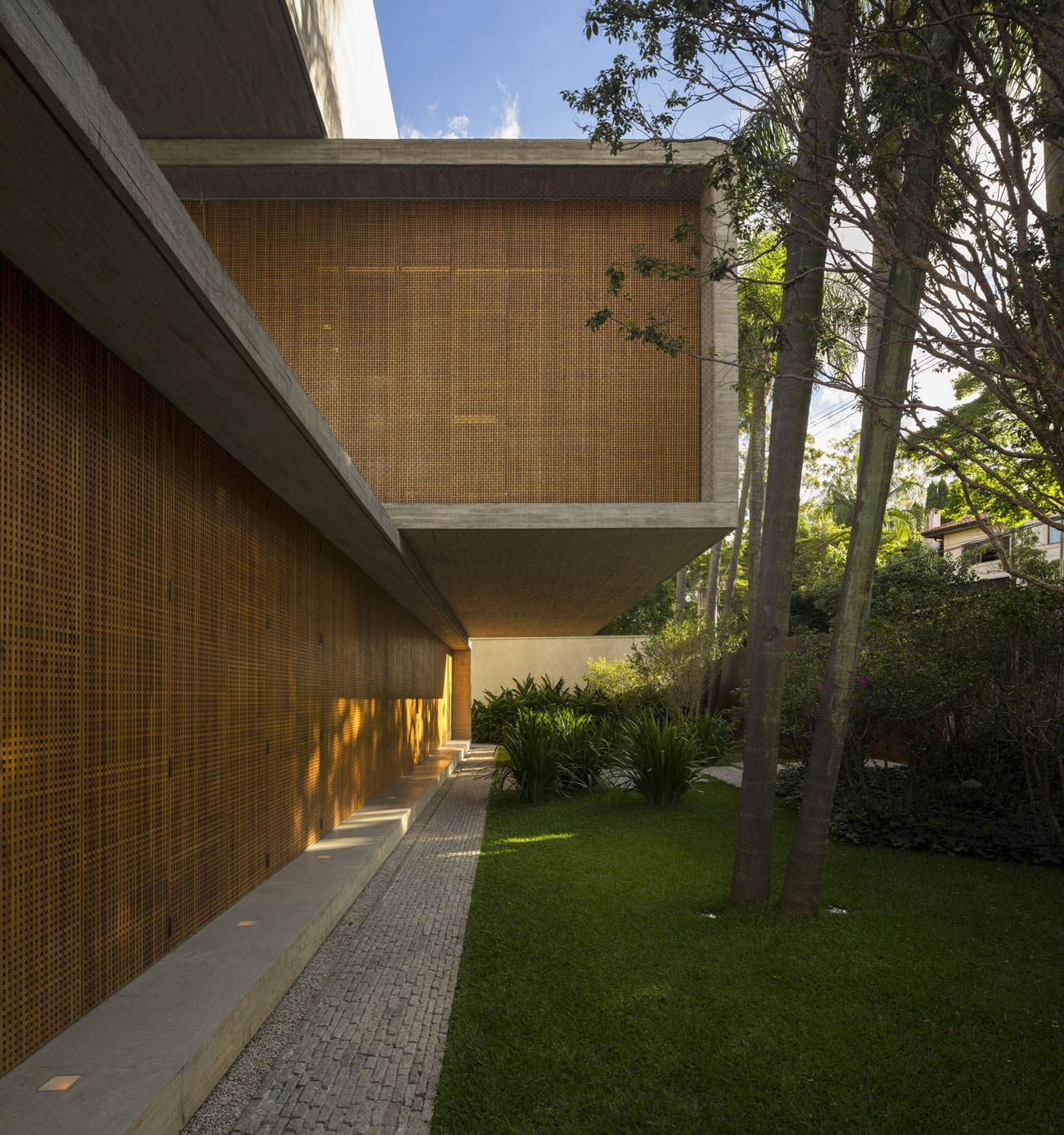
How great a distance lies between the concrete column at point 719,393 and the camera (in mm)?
7129

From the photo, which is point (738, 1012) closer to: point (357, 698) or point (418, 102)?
point (357, 698)

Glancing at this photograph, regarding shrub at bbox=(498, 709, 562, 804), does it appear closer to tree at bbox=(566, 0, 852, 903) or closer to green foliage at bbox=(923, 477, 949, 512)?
tree at bbox=(566, 0, 852, 903)

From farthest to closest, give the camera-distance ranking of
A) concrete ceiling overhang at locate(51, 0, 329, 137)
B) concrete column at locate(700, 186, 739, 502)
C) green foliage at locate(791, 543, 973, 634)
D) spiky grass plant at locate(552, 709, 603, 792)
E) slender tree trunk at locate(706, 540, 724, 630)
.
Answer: green foliage at locate(791, 543, 973, 634), slender tree trunk at locate(706, 540, 724, 630), spiky grass plant at locate(552, 709, 603, 792), concrete column at locate(700, 186, 739, 502), concrete ceiling overhang at locate(51, 0, 329, 137)

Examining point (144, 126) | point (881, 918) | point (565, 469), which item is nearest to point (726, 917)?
point (881, 918)

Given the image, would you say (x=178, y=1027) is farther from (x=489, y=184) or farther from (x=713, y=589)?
(x=713, y=589)

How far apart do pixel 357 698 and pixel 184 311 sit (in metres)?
5.91

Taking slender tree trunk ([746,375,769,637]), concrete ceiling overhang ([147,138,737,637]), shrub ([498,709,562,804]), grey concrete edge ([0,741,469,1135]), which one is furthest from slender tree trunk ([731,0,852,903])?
slender tree trunk ([746,375,769,637])

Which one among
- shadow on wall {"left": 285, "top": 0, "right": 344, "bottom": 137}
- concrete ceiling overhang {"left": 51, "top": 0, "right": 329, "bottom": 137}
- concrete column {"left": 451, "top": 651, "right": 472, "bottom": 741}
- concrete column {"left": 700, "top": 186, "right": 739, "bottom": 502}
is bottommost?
concrete column {"left": 451, "top": 651, "right": 472, "bottom": 741}

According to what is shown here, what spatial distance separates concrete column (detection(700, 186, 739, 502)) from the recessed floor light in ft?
20.0

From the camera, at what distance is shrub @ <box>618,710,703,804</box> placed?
9188mm

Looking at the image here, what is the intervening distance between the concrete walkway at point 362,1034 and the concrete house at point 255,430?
24.9 inches

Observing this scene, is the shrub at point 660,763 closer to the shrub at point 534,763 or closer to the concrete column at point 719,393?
the shrub at point 534,763

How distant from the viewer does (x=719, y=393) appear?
7195 mm

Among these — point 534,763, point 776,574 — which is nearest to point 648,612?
point 534,763
